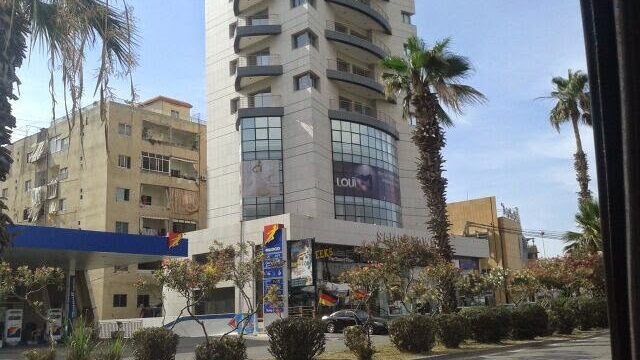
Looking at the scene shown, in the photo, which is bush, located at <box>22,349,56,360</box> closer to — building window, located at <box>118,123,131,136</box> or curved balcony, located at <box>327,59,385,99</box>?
curved balcony, located at <box>327,59,385,99</box>

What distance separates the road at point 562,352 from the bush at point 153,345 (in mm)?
8653

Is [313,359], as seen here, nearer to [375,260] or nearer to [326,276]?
[375,260]

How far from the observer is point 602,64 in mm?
1418

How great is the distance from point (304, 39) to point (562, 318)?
111ft

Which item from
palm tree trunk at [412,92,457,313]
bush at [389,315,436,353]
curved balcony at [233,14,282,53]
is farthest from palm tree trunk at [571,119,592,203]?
curved balcony at [233,14,282,53]

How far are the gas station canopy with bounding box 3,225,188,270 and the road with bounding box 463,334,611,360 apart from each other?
59.7ft

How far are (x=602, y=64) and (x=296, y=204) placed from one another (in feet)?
158

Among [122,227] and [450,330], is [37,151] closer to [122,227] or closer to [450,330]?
[122,227]

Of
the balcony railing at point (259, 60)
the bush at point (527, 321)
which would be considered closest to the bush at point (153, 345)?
the bush at point (527, 321)

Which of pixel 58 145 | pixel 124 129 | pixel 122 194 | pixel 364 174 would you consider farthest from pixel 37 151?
pixel 364 174

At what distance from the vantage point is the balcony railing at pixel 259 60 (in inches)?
2101

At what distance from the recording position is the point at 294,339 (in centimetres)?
1598

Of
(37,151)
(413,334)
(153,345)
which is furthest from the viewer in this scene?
(37,151)

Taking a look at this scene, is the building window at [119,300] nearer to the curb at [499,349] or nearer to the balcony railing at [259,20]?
the balcony railing at [259,20]
